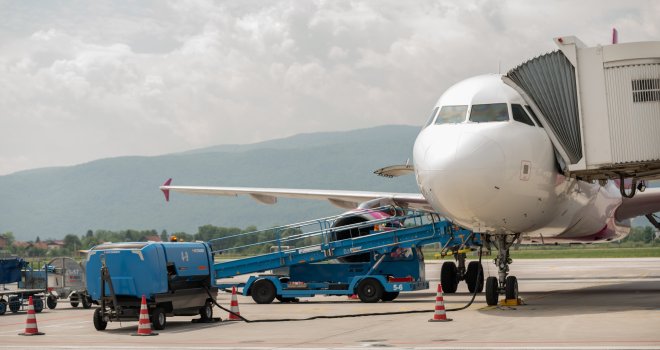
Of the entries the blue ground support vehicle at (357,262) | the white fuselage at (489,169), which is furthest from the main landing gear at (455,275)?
the white fuselage at (489,169)

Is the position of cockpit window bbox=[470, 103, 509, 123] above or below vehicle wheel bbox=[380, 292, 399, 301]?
above

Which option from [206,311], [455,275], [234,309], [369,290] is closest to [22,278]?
[206,311]

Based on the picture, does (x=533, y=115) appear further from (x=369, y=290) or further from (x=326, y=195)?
(x=326, y=195)

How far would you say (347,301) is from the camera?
2528cm

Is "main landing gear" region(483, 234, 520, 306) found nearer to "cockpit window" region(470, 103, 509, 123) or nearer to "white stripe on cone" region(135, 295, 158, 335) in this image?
"cockpit window" region(470, 103, 509, 123)

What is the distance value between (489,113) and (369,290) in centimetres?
736

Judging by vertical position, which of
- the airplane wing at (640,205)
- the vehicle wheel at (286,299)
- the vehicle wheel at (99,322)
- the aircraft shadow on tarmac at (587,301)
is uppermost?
the airplane wing at (640,205)

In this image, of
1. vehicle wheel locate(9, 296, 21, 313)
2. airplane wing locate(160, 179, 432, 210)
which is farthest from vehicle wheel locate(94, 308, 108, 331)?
airplane wing locate(160, 179, 432, 210)

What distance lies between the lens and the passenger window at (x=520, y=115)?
60.3 ft

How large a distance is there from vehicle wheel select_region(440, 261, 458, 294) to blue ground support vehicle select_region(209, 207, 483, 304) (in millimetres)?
2067

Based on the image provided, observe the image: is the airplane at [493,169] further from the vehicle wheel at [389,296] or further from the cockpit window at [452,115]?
the vehicle wheel at [389,296]

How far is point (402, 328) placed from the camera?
16.6 metres

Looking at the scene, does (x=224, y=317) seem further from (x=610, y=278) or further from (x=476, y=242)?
(x=610, y=278)

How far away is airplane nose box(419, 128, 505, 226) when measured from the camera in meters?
17.3
